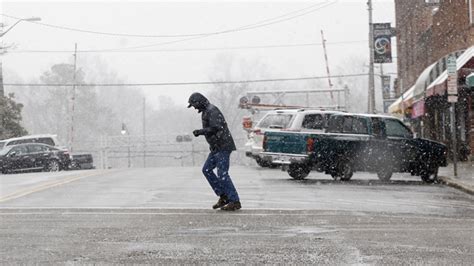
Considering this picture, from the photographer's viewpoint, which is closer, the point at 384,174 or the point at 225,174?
the point at 225,174

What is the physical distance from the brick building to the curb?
114 inches

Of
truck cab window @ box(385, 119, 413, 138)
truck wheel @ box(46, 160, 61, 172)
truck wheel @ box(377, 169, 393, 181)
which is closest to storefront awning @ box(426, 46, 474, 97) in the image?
truck cab window @ box(385, 119, 413, 138)

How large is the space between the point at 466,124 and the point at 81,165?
1778 cm

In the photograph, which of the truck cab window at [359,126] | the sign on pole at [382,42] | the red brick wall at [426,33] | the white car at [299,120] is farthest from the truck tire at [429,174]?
the sign on pole at [382,42]

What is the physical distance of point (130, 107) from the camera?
136 meters

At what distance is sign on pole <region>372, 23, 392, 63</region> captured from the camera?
39781 mm

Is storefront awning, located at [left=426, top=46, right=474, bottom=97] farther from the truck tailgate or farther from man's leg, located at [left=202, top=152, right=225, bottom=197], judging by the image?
man's leg, located at [left=202, top=152, right=225, bottom=197]

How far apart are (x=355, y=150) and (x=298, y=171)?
1500 millimetres

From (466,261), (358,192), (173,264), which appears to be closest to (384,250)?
(466,261)

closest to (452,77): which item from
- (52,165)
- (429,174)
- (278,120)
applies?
(429,174)

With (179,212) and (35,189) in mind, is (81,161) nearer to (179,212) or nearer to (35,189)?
(35,189)

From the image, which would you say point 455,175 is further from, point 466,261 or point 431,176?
point 466,261

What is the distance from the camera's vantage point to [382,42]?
A: 40156 mm

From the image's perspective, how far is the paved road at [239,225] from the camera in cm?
760
